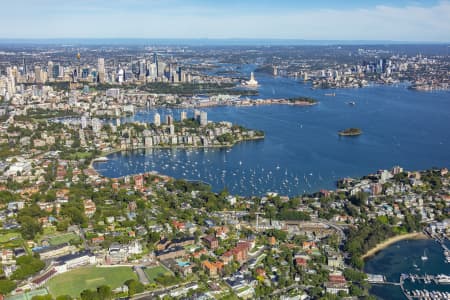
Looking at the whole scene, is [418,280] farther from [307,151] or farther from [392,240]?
[307,151]

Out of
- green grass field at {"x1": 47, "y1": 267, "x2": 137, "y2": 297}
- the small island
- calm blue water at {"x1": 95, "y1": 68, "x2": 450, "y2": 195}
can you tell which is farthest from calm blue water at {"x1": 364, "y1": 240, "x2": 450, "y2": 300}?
the small island

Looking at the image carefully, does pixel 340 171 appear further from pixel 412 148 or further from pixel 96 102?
pixel 96 102

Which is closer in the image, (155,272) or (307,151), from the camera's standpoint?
(155,272)

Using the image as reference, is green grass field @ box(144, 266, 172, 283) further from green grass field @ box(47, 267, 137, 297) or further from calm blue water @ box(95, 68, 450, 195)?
calm blue water @ box(95, 68, 450, 195)

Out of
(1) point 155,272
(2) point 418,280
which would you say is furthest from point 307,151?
(1) point 155,272

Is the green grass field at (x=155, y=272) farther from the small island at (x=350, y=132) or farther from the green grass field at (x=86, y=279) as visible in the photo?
the small island at (x=350, y=132)

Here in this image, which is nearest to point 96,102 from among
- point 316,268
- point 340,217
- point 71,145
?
point 71,145
